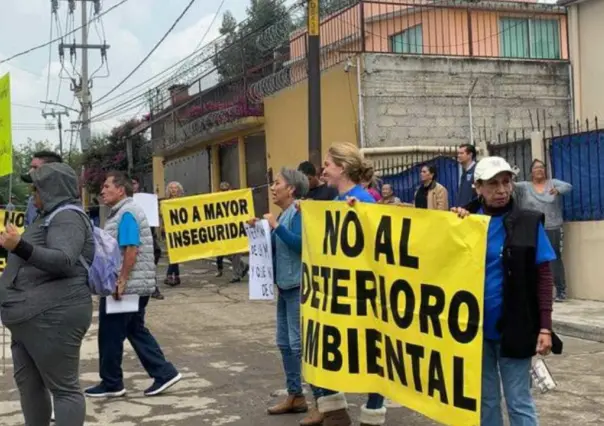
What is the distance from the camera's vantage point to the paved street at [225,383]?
601 cm

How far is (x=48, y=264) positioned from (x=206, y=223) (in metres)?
7.95

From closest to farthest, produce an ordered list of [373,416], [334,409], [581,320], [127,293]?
1. [373,416]
2. [334,409]
3. [127,293]
4. [581,320]

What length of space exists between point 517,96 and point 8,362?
38.7 ft

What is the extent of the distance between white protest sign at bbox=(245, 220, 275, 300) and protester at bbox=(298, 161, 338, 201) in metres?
0.46

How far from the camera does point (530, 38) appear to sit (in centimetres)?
1953

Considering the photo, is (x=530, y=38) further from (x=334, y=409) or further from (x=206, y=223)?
(x=334, y=409)

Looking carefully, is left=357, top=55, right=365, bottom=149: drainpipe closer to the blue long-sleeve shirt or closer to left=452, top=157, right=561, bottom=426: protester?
the blue long-sleeve shirt

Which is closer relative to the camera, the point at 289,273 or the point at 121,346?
the point at 289,273


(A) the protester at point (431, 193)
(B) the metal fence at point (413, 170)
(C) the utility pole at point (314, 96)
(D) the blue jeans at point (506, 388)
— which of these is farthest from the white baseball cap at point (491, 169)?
(B) the metal fence at point (413, 170)

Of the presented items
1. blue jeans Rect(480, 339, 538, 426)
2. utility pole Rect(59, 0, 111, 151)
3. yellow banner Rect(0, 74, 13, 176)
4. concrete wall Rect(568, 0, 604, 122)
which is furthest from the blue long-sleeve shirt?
utility pole Rect(59, 0, 111, 151)

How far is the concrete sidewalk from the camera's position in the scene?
8820 mm

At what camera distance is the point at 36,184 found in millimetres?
4719

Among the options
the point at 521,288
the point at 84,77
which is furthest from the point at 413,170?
the point at 84,77

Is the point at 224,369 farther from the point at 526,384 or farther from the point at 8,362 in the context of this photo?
the point at 526,384
